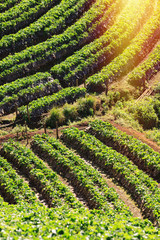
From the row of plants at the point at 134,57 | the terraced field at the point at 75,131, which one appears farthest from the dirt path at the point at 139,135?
the row of plants at the point at 134,57

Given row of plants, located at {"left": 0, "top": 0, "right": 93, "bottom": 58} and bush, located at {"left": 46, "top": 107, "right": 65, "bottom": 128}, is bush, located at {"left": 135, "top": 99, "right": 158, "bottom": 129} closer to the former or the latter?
bush, located at {"left": 46, "top": 107, "right": 65, "bottom": 128}

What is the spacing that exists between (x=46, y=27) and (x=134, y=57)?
10556 mm

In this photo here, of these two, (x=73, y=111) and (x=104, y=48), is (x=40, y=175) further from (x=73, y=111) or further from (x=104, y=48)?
(x=104, y=48)

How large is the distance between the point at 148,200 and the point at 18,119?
1659cm

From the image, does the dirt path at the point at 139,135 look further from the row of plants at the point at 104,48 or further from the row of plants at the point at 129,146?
the row of plants at the point at 104,48

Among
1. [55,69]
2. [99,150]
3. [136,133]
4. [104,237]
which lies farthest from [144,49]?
[104,237]

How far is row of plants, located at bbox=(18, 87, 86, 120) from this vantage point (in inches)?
1604

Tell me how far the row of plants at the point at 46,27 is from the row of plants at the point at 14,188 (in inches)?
742

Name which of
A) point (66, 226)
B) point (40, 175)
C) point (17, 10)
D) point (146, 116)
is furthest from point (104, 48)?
point (66, 226)

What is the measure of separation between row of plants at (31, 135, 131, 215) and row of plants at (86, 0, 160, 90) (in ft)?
41.0

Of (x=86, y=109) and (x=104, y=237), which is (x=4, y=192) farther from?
(x=86, y=109)

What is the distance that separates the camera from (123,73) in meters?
49.0

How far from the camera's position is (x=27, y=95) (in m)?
42.2

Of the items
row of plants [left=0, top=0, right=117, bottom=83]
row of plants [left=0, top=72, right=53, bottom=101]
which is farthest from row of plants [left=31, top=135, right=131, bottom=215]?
row of plants [left=0, top=0, right=117, bottom=83]
